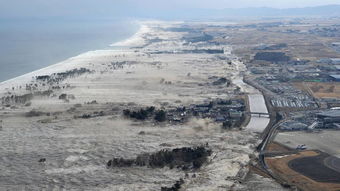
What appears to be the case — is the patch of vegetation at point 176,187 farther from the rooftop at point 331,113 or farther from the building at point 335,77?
the building at point 335,77

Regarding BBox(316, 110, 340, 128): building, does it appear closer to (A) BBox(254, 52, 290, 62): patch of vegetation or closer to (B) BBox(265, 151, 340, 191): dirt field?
(B) BBox(265, 151, 340, 191): dirt field

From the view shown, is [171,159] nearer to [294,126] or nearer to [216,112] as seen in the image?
[216,112]

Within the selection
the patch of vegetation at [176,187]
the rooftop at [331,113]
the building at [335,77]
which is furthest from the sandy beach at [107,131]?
the building at [335,77]

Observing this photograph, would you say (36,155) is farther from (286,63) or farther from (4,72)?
(286,63)

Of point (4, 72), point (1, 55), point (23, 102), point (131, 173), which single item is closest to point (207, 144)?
point (131, 173)

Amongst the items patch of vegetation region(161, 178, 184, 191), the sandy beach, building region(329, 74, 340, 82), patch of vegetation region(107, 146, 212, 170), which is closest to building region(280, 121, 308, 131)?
the sandy beach

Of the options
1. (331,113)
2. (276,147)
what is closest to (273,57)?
(331,113)
